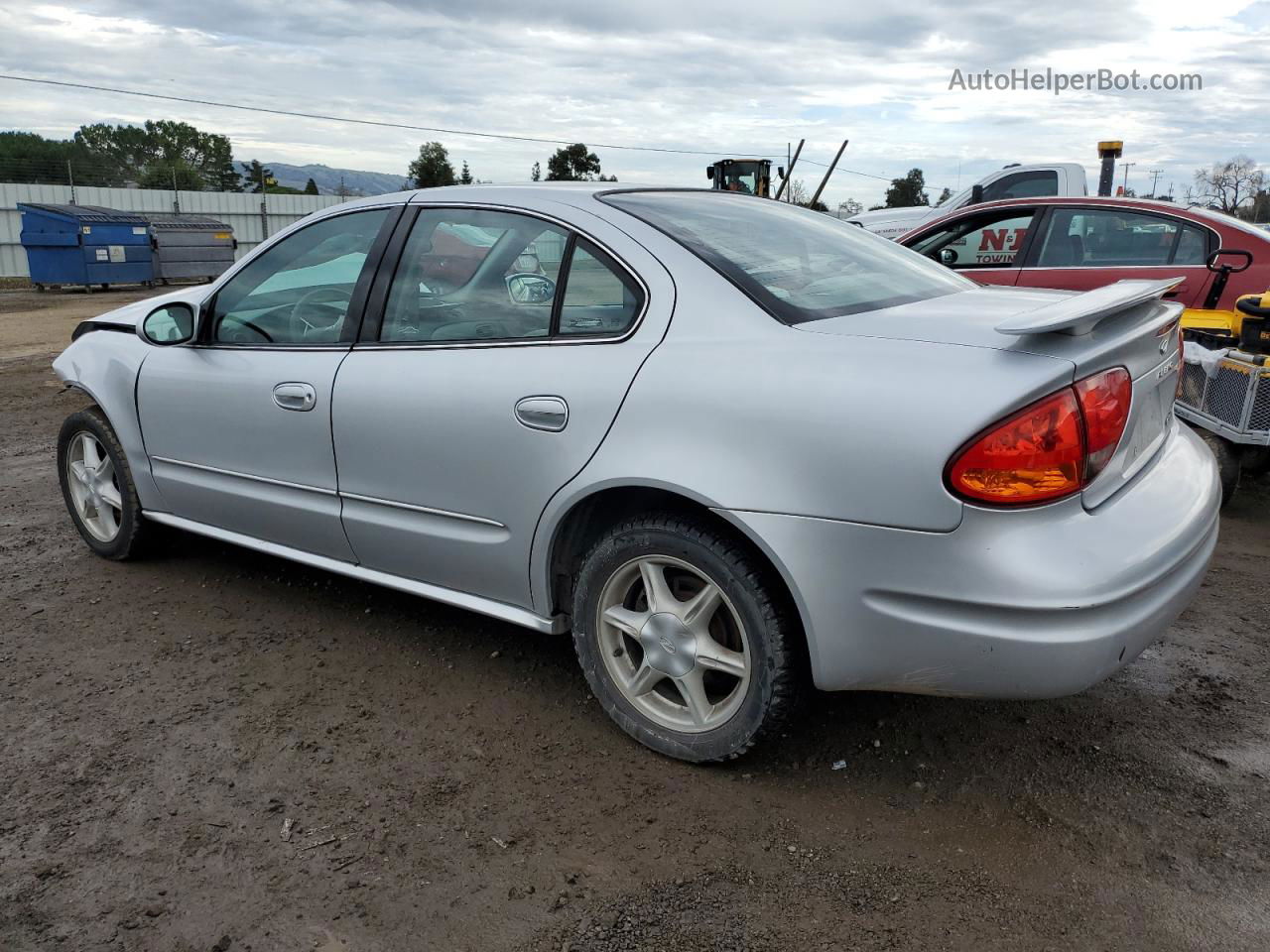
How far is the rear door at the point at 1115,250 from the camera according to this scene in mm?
6523

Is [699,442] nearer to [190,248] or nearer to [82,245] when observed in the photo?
[82,245]

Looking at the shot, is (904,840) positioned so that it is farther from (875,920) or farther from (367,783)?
(367,783)

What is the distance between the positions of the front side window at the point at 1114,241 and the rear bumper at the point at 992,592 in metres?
4.87

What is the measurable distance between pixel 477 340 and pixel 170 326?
1543 mm

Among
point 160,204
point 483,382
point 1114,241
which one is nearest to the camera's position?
point 483,382

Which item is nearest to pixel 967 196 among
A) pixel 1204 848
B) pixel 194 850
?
pixel 1204 848

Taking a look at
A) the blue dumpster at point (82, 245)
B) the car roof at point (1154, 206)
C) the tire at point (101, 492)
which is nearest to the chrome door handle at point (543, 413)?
the tire at point (101, 492)

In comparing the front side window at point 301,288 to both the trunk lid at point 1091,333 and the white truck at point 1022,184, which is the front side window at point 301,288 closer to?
the trunk lid at point 1091,333

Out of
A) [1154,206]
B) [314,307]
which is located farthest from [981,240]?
[314,307]

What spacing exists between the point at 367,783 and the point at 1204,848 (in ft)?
6.98

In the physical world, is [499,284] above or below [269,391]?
above

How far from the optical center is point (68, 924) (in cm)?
220

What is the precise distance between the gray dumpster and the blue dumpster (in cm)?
59

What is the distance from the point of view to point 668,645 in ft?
8.92
